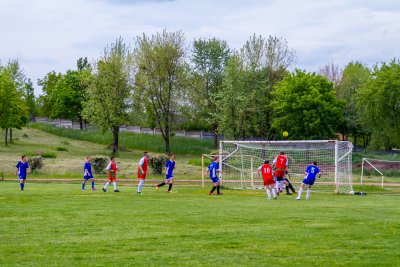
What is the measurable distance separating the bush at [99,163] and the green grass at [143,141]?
84.0 feet

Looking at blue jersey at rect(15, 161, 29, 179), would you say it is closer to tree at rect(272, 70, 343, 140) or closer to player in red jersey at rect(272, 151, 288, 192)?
player in red jersey at rect(272, 151, 288, 192)

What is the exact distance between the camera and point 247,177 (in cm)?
4131

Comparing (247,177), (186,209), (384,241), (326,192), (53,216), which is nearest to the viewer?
(384,241)

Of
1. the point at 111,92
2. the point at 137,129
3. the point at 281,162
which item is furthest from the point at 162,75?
the point at 281,162

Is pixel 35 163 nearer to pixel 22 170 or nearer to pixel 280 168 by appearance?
pixel 22 170

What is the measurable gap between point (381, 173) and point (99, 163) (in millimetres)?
20581

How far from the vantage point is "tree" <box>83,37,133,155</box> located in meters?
72.1

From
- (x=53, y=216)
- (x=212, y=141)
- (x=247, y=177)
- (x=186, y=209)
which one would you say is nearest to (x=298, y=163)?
(x=247, y=177)

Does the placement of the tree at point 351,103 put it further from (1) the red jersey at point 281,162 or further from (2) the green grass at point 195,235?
(2) the green grass at point 195,235

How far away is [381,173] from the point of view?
153 ft

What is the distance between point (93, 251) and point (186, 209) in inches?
356

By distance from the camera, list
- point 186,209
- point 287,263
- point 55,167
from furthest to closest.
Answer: point 55,167 → point 186,209 → point 287,263

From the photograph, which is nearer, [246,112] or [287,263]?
[287,263]

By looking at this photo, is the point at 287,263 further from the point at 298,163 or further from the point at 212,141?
the point at 212,141
